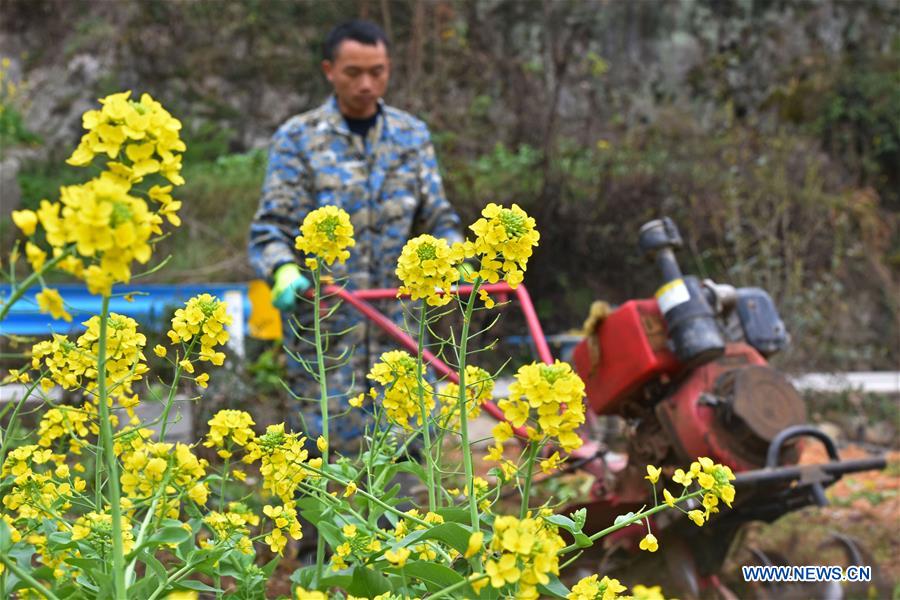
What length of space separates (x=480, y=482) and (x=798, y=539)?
3207 millimetres

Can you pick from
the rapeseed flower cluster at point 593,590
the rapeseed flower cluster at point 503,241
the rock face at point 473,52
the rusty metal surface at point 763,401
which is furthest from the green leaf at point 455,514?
the rock face at point 473,52

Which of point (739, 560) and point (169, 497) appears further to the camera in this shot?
point (739, 560)

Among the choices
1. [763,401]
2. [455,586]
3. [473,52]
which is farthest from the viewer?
[473,52]

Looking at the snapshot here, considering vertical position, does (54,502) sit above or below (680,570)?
above

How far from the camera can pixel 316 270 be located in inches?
57.7

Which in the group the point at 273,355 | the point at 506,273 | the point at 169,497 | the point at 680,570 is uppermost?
the point at 506,273

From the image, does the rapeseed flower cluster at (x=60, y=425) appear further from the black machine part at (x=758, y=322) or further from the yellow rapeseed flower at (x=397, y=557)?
the black machine part at (x=758, y=322)

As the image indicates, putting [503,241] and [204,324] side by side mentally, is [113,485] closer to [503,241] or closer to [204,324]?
[204,324]

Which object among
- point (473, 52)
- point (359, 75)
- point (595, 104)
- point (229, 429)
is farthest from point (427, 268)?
point (595, 104)

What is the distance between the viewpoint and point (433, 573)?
1.08 meters

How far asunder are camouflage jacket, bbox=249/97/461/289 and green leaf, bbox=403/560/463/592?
250 cm

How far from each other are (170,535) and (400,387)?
37 cm

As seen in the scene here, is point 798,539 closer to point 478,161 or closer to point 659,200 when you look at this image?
point 659,200

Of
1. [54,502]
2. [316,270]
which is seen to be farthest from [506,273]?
[54,502]
